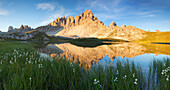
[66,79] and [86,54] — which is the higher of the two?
[66,79]

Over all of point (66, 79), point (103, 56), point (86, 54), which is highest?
point (66, 79)

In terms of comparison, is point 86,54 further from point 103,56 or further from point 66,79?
point 66,79

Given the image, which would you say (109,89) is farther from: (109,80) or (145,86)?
(145,86)

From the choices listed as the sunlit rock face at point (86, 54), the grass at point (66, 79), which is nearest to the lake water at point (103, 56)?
the sunlit rock face at point (86, 54)

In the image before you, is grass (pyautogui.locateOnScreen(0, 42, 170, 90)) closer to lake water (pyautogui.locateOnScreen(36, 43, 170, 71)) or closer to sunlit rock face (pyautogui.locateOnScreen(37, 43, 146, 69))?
lake water (pyautogui.locateOnScreen(36, 43, 170, 71))

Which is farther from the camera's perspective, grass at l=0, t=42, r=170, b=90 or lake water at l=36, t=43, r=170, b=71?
lake water at l=36, t=43, r=170, b=71

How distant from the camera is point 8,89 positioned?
4.74 m

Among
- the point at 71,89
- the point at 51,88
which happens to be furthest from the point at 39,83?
the point at 71,89

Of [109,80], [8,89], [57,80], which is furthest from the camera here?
[109,80]

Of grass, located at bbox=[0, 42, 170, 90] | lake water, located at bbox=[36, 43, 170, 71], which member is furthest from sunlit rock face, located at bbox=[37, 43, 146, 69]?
grass, located at bbox=[0, 42, 170, 90]

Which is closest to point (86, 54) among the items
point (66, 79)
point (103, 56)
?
point (103, 56)

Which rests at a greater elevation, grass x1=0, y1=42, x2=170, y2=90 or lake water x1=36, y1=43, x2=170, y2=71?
grass x1=0, y1=42, x2=170, y2=90

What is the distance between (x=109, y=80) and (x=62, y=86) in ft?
13.6

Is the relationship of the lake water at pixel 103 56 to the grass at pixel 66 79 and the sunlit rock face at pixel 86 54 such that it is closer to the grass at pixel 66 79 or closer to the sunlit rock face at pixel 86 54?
the sunlit rock face at pixel 86 54
